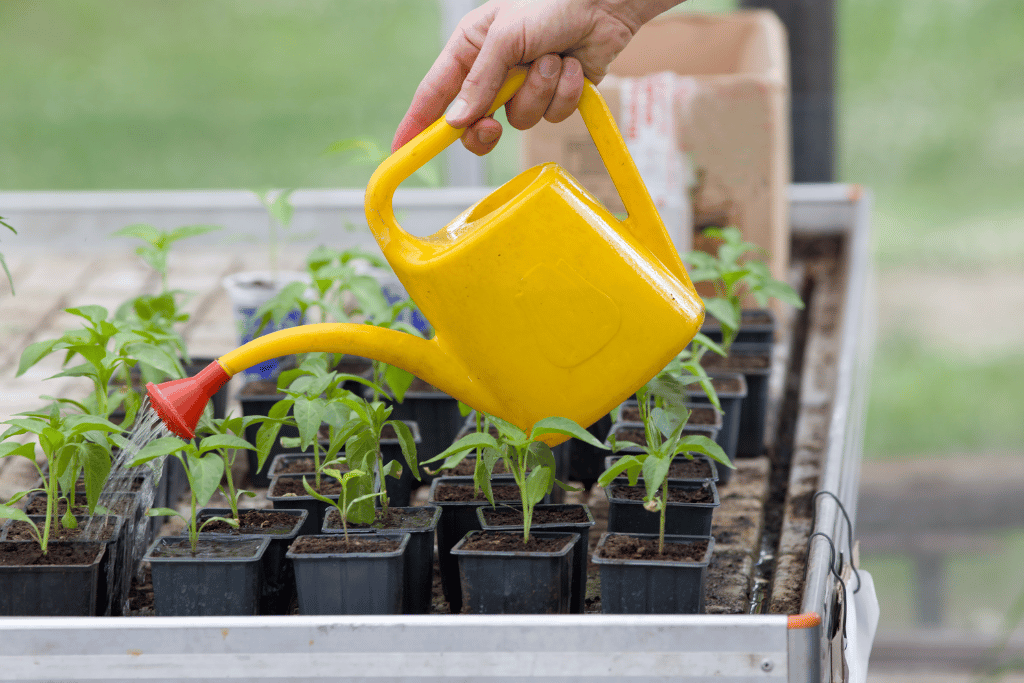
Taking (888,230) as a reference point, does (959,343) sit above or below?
below

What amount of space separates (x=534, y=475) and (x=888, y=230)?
436 centimetres

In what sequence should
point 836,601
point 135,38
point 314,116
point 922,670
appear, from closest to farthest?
point 836,601 → point 922,670 → point 314,116 → point 135,38

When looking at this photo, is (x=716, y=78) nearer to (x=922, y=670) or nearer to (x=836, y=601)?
(x=836, y=601)

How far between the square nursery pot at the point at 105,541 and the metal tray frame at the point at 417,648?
0.64 ft

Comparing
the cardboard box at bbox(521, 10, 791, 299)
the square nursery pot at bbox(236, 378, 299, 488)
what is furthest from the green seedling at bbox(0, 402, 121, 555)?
the cardboard box at bbox(521, 10, 791, 299)

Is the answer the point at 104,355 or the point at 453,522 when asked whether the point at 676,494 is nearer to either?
the point at 453,522

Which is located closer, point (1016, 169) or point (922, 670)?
point (922, 670)

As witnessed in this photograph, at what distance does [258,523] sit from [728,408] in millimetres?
679

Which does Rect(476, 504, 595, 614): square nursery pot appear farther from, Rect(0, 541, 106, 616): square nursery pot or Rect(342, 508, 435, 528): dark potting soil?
Rect(0, 541, 106, 616): square nursery pot

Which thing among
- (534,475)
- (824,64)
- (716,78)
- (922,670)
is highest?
(824,64)

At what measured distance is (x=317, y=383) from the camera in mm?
1274

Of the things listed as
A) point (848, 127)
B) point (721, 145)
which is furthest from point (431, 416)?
point (848, 127)

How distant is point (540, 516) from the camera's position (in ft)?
3.92

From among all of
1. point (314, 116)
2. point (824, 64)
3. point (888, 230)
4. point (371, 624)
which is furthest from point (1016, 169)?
point (371, 624)
